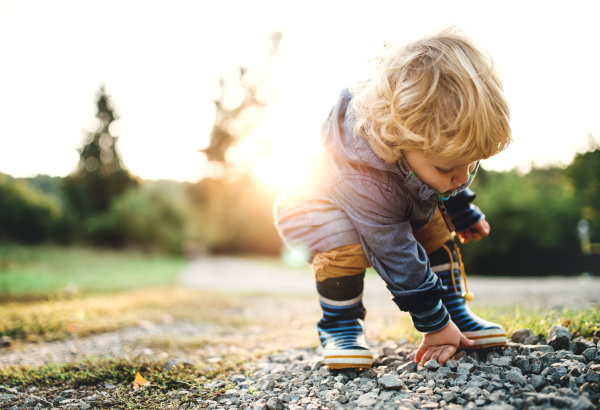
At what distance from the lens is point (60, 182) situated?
2395 centimetres

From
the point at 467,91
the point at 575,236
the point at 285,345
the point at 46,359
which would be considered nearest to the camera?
the point at 467,91

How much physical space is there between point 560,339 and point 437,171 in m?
0.86

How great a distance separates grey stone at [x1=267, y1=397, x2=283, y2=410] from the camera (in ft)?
4.12

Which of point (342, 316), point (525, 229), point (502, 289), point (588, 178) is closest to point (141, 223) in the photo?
point (525, 229)

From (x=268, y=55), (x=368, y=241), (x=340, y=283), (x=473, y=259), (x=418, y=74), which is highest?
(x=268, y=55)

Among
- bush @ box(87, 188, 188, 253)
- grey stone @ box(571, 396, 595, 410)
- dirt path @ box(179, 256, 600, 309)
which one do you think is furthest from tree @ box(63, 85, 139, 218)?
grey stone @ box(571, 396, 595, 410)

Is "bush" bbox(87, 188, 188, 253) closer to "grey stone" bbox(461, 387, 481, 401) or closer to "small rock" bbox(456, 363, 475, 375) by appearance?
"small rock" bbox(456, 363, 475, 375)

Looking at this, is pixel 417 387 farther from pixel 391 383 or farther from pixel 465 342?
pixel 465 342

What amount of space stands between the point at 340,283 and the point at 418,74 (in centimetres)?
91

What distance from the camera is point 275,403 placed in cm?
126

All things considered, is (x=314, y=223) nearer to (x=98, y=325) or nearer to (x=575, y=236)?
(x=98, y=325)

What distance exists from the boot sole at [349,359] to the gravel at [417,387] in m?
0.03

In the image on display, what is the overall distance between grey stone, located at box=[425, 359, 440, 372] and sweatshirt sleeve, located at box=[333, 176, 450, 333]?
12cm

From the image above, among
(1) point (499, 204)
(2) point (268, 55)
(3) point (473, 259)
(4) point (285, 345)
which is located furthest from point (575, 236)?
(4) point (285, 345)
